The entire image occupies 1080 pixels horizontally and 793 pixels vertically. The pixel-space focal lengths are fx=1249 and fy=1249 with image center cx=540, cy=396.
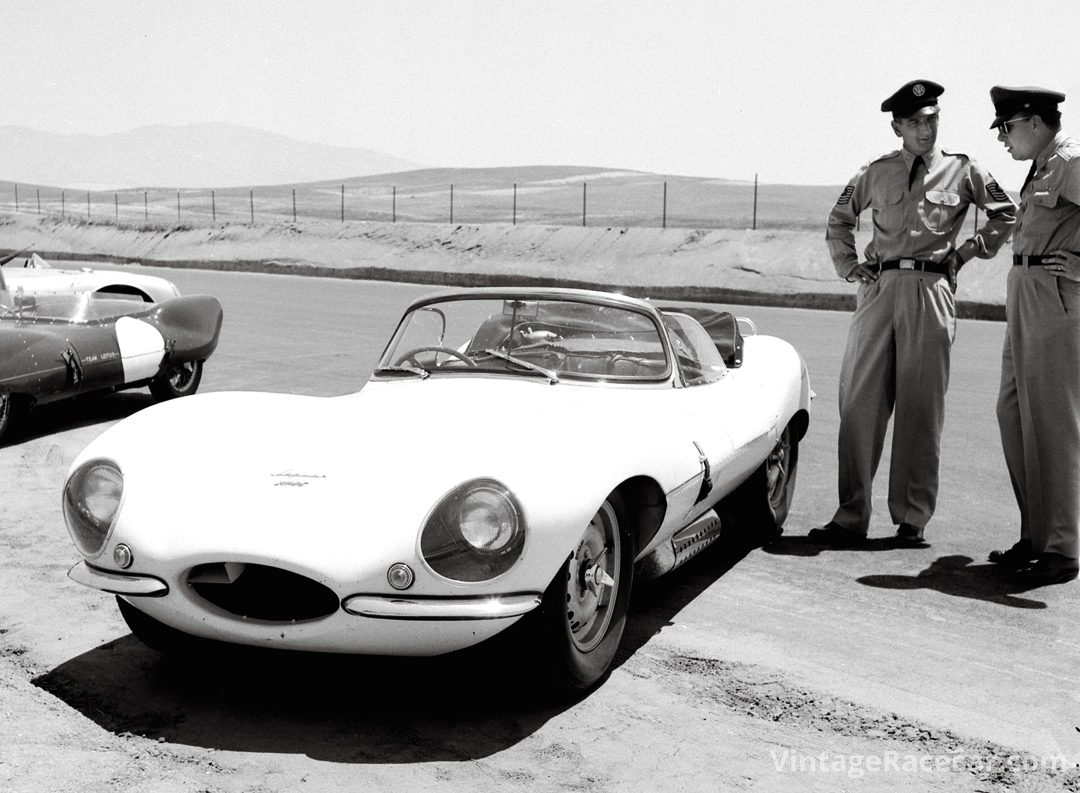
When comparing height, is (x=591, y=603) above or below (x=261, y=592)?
below

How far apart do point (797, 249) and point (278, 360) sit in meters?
19.8

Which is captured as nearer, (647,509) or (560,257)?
(647,509)

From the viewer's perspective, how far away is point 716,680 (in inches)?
157

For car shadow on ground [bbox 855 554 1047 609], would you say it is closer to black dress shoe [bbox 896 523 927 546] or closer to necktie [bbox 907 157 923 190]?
black dress shoe [bbox 896 523 927 546]

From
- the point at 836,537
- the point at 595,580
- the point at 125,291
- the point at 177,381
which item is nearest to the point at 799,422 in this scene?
the point at 836,537

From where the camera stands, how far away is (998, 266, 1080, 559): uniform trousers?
17.2 feet

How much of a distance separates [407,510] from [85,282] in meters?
9.17

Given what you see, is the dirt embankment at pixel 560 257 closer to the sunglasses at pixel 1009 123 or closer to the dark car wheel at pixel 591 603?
the sunglasses at pixel 1009 123

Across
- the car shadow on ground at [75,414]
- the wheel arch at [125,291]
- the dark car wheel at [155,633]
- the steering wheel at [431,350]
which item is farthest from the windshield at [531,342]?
the wheel arch at [125,291]

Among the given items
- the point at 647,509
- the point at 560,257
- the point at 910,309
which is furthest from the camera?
the point at 560,257

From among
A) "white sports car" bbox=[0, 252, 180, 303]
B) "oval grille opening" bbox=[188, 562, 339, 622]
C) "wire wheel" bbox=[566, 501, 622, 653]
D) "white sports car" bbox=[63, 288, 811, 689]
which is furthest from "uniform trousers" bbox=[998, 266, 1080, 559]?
"white sports car" bbox=[0, 252, 180, 303]

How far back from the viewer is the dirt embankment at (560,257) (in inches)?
991

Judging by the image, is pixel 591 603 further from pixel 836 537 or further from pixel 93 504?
pixel 836 537

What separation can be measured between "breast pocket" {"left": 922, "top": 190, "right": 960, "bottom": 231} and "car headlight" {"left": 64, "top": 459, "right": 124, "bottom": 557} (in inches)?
150
